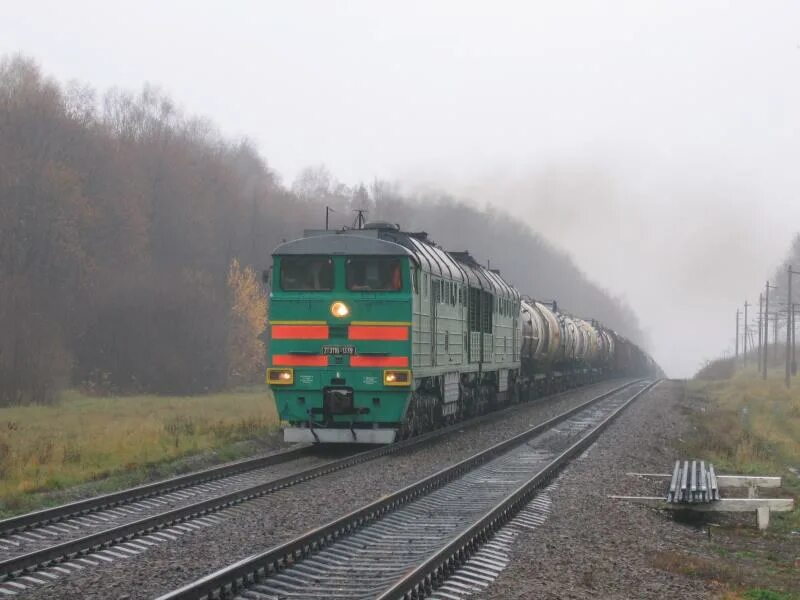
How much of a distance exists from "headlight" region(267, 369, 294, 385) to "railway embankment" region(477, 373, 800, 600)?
5.03 metres

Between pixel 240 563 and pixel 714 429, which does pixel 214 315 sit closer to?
pixel 714 429

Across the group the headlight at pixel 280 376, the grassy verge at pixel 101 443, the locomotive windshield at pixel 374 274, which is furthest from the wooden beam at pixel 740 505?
the grassy verge at pixel 101 443

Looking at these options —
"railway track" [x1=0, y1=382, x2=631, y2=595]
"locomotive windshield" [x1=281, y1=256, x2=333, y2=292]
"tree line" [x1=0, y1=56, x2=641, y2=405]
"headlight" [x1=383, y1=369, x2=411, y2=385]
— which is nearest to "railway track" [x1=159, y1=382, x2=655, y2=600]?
"railway track" [x1=0, y1=382, x2=631, y2=595]

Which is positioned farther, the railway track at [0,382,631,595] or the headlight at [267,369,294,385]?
the headlight at [267,369,294,385]

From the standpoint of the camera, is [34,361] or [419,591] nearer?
[419,591]

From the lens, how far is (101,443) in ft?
65.6

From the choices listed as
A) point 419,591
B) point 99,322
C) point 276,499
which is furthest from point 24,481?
point 99,322

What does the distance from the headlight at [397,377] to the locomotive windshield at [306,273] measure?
6.07 feet

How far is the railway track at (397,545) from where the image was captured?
8297 millimetres

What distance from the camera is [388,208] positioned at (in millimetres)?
70562

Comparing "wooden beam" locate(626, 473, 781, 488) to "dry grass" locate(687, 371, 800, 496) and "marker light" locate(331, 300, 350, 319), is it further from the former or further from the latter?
"marker light" locate(331, 300, 350, 319)

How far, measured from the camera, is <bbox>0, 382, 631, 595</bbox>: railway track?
9.19m

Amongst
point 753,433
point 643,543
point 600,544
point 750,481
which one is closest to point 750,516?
point 750,481

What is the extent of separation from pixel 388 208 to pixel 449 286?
4851cm
